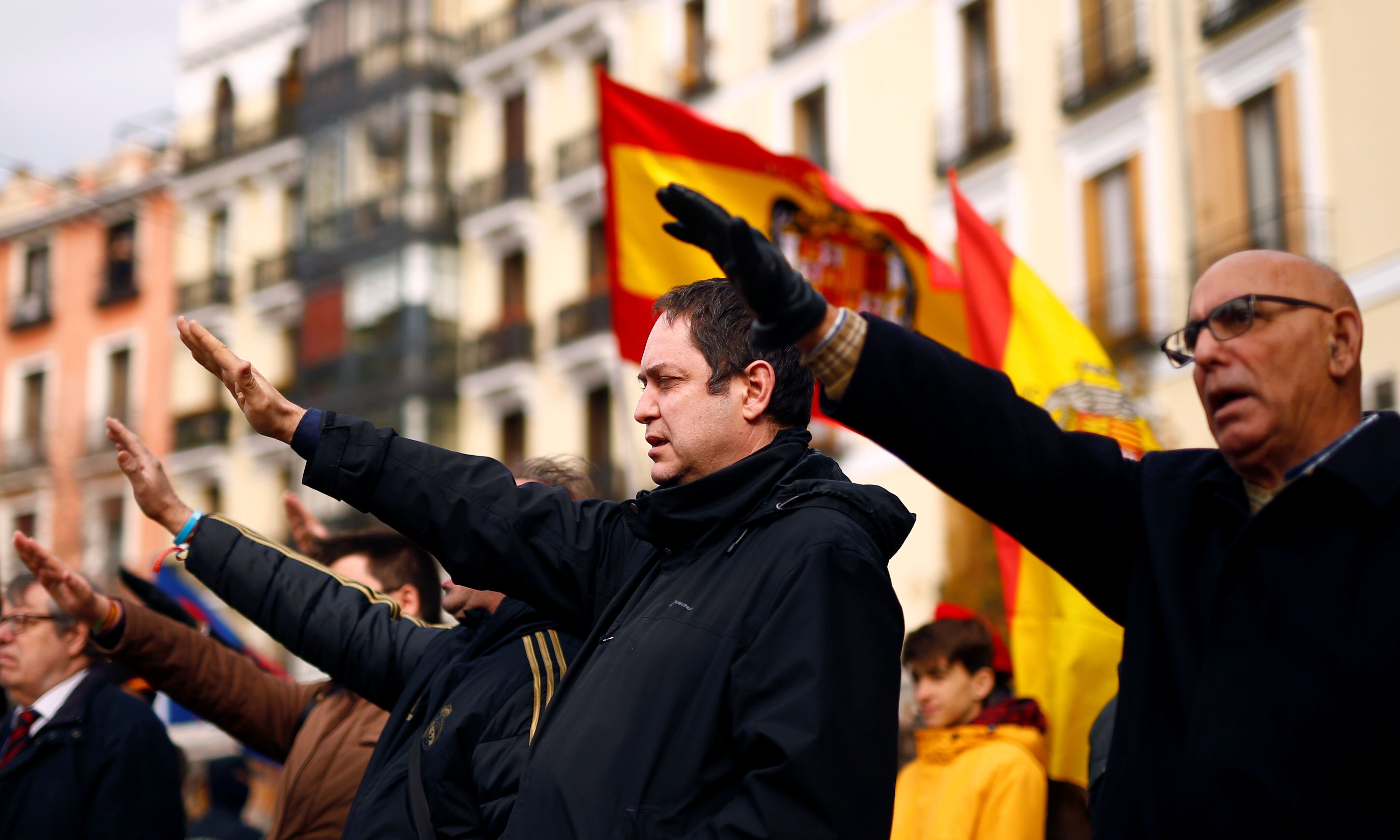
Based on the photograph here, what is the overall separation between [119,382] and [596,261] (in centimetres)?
1320

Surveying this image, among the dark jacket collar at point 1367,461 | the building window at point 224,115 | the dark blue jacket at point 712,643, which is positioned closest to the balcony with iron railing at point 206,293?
the building window at point 224,115

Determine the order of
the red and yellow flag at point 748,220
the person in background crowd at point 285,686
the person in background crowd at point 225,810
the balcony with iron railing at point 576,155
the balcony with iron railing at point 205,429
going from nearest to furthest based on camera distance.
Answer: the person in background crowd at point 285,686
the person in background crowd at point 225,810
the red and yellow flag at point 748,220
the balcony with iron railing at point 576,155
the balcony with iron railing at point 205,429

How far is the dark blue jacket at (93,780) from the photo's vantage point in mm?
4754

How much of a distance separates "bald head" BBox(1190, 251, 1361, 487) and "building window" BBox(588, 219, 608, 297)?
23366 mm

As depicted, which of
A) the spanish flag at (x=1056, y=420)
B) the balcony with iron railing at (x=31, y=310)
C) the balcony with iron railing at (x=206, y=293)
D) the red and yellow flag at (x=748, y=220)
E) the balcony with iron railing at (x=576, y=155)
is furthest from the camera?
the balcony with iron railing at (x=31, y=310)

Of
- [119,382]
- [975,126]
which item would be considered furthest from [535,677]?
[119,382]

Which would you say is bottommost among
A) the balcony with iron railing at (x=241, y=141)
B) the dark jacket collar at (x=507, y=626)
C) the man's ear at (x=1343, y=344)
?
the dark jacket collar at (x=507, y=626)

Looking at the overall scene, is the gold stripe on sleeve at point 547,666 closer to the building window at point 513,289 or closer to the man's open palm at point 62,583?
the man's open palm at point 62,583

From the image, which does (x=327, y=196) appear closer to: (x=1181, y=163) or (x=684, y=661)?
(x=1181, y=163)

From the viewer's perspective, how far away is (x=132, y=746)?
193 inches

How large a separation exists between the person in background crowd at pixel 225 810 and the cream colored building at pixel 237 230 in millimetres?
23144

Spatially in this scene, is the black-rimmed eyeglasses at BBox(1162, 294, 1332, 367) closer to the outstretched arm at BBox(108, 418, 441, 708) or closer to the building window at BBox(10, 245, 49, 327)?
the outstretched arm at BBox(108, 418, 441, 708)

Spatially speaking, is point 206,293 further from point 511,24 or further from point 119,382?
point 511,24

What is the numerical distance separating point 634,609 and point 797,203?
4977mm
